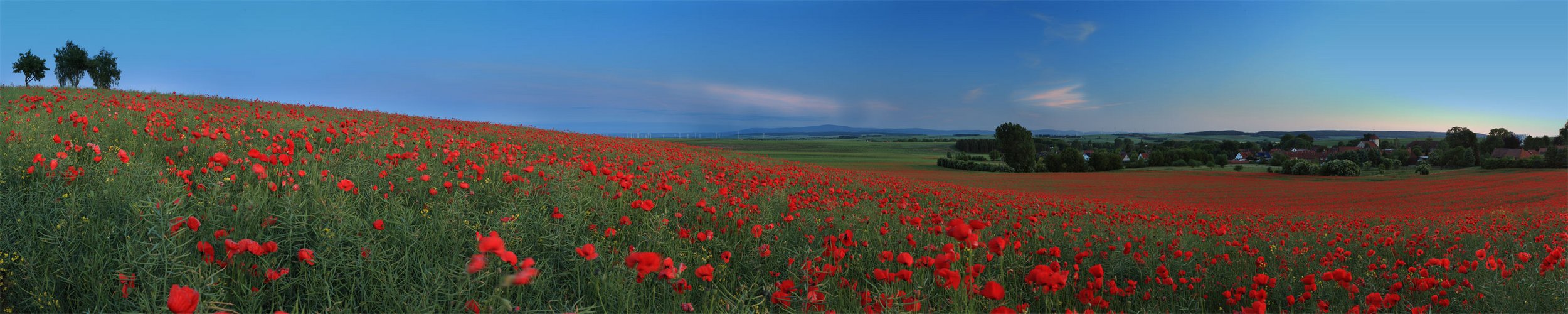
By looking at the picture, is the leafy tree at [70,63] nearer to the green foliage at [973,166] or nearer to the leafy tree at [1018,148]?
the green foliage at [973,166]

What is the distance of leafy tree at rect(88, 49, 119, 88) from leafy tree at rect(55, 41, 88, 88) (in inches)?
21.2

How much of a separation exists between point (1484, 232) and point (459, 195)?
42.4 ft

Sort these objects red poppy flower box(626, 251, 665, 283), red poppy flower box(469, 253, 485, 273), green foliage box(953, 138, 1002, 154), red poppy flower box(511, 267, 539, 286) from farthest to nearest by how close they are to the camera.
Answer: green foliage box(953, 138, 1002, 154), red poppy flower box(626, 251, 665, 283), red poppy flower box(469, 253, 485, 273), red poppy flower box(511, 267, 539, 286)

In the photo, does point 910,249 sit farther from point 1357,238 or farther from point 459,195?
point 1357,238

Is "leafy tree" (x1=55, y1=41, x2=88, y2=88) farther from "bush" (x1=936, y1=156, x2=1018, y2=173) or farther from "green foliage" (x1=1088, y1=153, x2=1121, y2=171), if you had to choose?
"green foliage" (x1=1088, y1=153, x2=1121, y2=171)

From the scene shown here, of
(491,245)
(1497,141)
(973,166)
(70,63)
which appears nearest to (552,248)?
(491,245)

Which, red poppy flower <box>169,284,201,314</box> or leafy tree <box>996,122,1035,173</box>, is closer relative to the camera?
red poppy flower <box>169,284,201,314</box>

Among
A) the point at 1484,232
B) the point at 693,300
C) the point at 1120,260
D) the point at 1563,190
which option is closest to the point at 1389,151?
the point at 1563,190

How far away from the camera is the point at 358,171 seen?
5.12 meters

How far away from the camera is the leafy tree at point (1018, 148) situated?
5519cm

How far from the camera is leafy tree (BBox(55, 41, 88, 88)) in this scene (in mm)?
45438

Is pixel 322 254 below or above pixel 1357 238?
above

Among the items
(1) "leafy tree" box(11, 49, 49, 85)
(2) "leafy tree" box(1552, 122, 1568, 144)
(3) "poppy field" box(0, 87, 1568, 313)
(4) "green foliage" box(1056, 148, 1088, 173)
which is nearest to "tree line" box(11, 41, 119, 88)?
(1) "leafy tree" box(11, 49, 49, 85)

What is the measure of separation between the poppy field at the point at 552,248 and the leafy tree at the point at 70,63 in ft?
186
